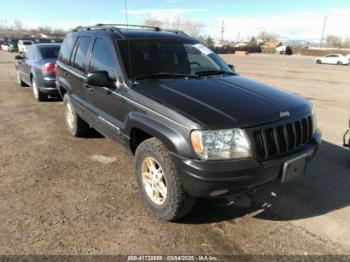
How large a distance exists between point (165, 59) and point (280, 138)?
184 centimetres

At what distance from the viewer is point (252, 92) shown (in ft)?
12.1

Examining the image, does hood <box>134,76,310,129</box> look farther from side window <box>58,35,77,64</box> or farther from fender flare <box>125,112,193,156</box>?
side window <box>58,35,77,64</box>

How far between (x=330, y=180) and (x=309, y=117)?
135 cm

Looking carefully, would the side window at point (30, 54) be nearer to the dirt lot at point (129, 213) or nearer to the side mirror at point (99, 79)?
the dirt lot at point (129, 213)

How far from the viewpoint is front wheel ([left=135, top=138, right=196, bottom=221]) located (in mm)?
3162

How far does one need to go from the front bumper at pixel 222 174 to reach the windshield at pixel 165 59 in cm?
139

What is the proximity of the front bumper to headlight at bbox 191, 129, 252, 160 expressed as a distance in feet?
0.19

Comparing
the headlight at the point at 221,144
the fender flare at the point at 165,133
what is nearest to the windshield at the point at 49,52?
the fender flare at the point at 165,133

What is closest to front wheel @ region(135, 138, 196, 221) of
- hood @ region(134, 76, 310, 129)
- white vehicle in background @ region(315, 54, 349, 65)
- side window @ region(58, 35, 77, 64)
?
hood @ region(134, 76, 310, 129)

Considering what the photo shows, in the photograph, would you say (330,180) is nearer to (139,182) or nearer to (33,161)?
(139,182)

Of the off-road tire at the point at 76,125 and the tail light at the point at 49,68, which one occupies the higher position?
the tail light at the point at 49,68

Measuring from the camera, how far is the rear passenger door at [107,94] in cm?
400

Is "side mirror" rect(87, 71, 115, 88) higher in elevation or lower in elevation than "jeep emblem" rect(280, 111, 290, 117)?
higher

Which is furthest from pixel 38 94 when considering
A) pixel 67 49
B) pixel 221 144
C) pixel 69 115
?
pixel 221 144
